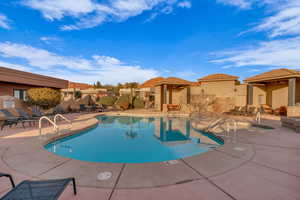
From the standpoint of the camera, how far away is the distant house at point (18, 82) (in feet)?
37.9

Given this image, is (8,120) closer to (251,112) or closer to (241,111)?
(241,111)

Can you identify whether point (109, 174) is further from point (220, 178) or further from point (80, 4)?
point (80, 4)

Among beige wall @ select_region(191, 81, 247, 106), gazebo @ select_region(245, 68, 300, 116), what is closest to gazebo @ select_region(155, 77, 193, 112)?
beige wall @ select_region(191, 81, 247, 106)

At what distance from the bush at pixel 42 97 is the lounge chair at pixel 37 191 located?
1258 centimetres

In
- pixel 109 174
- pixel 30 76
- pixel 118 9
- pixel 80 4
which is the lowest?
pixel 109 174

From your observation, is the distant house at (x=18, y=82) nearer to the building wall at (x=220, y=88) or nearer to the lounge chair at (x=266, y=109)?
the building wall at (x=220, y=88)

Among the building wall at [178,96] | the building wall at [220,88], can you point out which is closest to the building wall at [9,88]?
the building wall at [178,96]

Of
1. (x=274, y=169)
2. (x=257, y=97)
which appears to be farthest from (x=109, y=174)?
(x=257, y=97)

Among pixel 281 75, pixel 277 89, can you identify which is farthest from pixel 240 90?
pixel 281 75

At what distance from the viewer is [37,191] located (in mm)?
1668

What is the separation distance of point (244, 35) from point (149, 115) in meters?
12.6

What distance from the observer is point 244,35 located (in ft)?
43.9

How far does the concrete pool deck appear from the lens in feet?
6.96

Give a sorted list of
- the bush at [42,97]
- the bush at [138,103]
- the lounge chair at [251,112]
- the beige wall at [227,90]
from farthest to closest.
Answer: the bush at [138,103], the beige wall at [227,90], the bush at [42,97], the lounge chair at [251,112]
